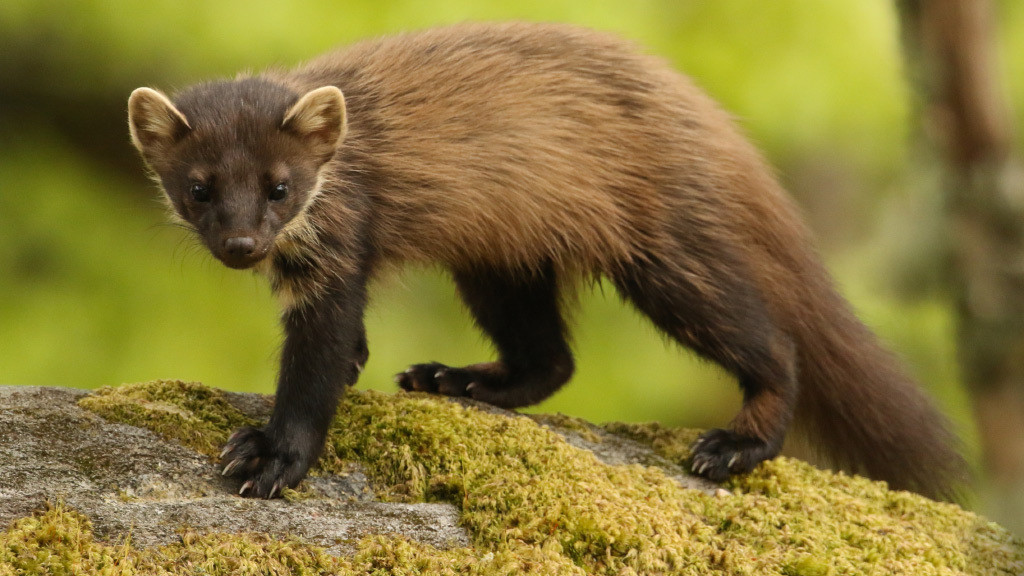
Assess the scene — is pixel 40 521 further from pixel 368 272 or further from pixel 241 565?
pixel 368 272

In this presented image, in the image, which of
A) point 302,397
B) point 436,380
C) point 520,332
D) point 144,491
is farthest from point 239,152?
point 520,332

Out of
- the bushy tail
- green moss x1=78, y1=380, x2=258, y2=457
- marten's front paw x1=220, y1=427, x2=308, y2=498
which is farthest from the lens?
the bushy tail

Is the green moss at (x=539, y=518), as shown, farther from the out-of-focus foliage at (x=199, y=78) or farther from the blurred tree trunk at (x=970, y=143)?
the out-of-focus foliage at (x=199, y=78)

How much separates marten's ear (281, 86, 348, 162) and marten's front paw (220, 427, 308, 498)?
1.15 meters

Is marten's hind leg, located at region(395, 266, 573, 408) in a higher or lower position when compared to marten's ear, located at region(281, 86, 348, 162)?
lower

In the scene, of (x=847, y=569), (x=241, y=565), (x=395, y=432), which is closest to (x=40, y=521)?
(x=241, y=565)

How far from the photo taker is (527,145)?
506cm

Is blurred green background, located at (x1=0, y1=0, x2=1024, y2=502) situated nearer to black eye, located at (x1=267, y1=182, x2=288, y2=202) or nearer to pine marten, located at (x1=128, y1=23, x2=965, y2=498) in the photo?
pine marten, located at (x1=128, y1=23, x2=965, y2=498)

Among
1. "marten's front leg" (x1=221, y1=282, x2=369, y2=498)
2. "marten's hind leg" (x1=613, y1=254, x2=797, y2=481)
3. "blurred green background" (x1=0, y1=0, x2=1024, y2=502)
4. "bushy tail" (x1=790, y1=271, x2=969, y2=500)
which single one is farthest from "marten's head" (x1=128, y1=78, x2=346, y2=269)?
"blurred green background" (x1=0, y1=0, x2=1024, y2=502)

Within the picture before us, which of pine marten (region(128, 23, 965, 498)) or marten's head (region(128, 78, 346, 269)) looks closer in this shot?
marten's head (region(128, 78, 346, 269))

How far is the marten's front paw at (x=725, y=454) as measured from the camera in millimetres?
4766

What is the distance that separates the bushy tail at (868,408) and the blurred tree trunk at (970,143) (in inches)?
62.5

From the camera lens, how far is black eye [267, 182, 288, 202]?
4.27 m

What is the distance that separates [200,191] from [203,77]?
3031mm
